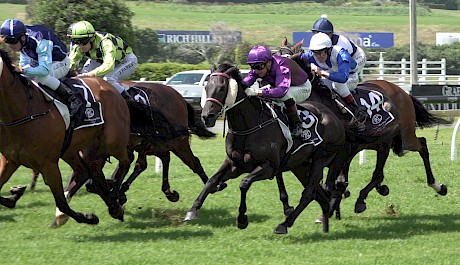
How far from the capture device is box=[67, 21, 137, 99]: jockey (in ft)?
30.5

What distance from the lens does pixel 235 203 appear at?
33.3 feet

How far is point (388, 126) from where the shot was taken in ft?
32.4

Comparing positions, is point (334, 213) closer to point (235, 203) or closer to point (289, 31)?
point (235, 203)

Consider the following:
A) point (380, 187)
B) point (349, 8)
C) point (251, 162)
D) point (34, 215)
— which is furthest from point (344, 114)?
point (349, 8)

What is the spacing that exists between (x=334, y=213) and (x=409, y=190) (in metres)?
1.66

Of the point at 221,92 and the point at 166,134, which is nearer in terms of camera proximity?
the point at 221,92

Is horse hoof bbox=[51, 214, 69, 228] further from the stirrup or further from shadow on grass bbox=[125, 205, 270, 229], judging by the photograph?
the stirrup

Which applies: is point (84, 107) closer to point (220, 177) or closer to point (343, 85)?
point (220, 177)

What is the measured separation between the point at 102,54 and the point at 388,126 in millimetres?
3140

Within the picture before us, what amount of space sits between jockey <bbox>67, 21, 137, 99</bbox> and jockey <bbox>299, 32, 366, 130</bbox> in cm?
198

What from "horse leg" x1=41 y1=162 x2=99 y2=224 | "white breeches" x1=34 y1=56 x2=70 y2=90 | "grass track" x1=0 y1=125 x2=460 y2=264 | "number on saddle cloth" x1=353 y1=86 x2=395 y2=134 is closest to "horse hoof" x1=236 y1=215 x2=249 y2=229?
"grass track" x1=0 y1=125 x2=460 y2=264

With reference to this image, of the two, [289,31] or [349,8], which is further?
[349,8]

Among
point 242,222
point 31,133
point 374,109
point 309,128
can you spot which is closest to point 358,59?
point 374,109

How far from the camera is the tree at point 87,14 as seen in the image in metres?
20.0
